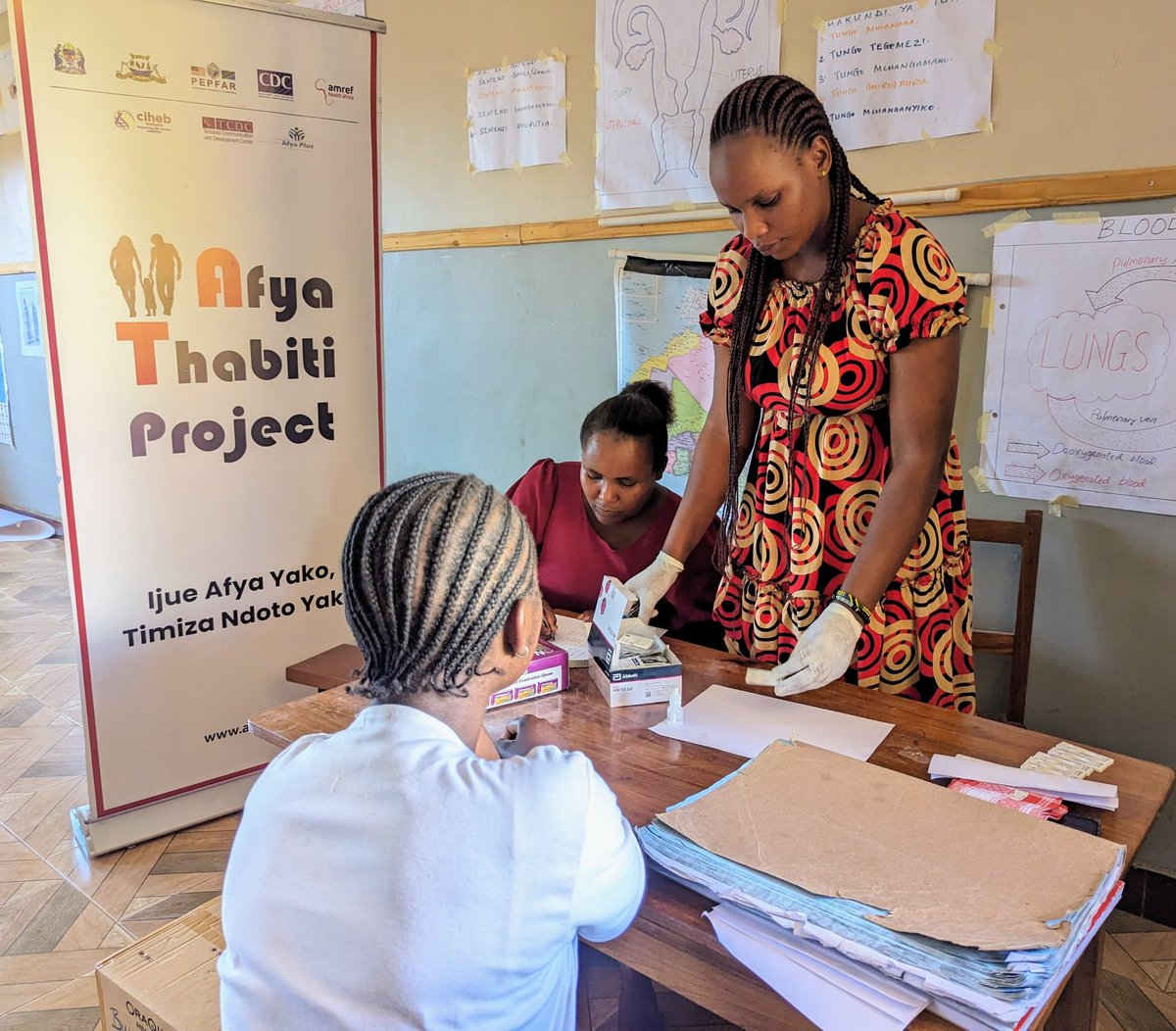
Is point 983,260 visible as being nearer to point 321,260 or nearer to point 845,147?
point 845,147

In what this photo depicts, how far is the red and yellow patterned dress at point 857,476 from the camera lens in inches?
51.2

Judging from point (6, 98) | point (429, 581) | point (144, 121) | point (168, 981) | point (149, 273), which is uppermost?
point (6, 98)

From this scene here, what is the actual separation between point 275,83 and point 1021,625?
2.05m

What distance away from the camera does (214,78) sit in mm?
2125

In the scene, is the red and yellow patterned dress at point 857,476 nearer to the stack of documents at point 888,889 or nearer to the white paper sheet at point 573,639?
the white paper sheet at point 573,639

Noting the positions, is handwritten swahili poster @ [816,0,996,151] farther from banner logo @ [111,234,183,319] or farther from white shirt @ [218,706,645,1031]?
white shirt @ [218,706,645,1031]

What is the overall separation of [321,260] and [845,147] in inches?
50.7

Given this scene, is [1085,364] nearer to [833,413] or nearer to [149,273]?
[833,413]

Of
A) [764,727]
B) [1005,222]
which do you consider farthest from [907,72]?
[764,727]

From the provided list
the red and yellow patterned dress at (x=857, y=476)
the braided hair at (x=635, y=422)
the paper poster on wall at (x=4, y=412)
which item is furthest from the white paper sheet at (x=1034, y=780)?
the paper poster on wall at (x=4, y=412)

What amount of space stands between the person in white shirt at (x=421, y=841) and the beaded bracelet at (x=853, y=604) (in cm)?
60

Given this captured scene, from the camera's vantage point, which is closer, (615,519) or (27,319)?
(615,519)

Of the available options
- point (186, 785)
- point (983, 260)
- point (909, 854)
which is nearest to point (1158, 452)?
point (983, 260)

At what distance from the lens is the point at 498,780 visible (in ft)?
2.47
